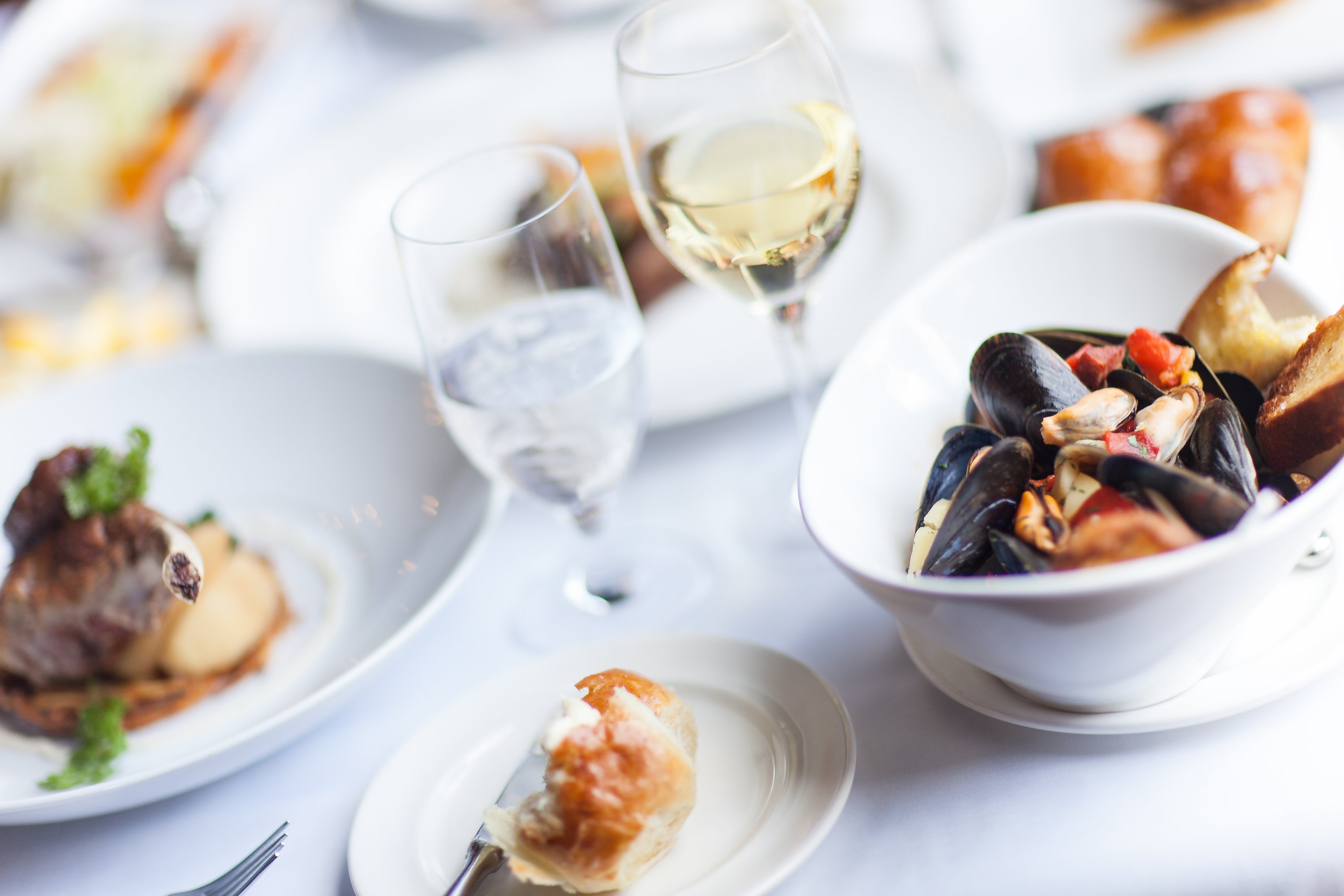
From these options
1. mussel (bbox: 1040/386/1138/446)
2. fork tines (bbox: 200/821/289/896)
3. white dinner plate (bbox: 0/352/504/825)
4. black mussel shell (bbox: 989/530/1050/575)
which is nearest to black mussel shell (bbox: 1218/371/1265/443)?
mussel (bbox: 1040/386/1138/446)

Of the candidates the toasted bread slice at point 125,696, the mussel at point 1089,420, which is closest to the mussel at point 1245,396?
the mussel at point 1089,420

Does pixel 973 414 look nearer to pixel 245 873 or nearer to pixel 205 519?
pixel 245 873

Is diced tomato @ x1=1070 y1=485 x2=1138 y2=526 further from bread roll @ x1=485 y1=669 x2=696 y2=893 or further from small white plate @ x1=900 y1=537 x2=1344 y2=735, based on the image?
bread roll @ x1=485 y1=669 x2=696 y2=893

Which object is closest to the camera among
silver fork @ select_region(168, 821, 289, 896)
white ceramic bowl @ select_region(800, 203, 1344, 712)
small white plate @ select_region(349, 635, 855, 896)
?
white ceramic bowl @ select_region(800, 203, 1344, 712)

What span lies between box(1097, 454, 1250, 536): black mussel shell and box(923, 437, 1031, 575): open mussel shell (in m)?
0.08

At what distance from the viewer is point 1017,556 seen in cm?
60

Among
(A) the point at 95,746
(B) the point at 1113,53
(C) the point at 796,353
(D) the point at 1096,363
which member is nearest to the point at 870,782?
(D) the point at 1096,363

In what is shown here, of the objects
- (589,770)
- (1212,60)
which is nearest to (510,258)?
(589,770)

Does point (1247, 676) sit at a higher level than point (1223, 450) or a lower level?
lower

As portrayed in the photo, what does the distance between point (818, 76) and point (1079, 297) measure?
0.97 ft

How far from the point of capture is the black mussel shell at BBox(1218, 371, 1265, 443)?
2.32ft

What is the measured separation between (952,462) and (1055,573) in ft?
0.55

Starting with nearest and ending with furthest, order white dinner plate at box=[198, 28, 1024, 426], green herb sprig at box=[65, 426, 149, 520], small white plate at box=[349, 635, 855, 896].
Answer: small white plate at box=[349, 635, 855, 896]
green herb sprig at box=[65, 426, 149, 520]
white dinner plate at box=[198, 28, 1024, 426]

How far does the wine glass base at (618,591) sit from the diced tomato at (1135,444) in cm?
43
